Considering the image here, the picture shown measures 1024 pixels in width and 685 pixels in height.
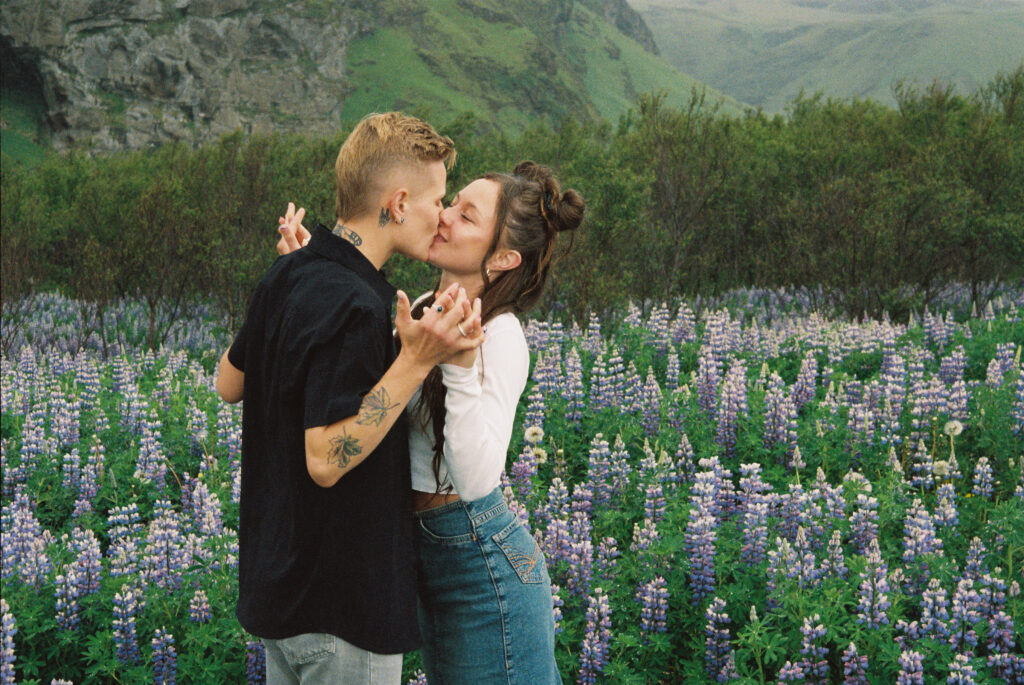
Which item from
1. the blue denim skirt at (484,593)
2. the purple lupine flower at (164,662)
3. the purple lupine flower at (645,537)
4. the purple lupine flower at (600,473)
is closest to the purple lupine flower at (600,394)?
the purple lupine flower at (600,473)

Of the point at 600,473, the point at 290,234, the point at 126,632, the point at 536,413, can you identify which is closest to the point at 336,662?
the point at 290,234

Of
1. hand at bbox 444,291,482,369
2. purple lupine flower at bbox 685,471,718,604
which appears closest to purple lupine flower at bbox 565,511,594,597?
purple lupine flower at bbox 685,471,718,604

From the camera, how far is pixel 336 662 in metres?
2.18

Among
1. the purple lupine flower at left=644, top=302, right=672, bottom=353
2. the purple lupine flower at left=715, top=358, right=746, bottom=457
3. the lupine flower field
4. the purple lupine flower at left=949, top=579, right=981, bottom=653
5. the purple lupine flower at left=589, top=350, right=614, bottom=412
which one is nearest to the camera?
the purple lupine flower at left=949, top=579, right=981, bottom=653

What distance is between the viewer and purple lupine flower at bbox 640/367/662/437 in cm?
617

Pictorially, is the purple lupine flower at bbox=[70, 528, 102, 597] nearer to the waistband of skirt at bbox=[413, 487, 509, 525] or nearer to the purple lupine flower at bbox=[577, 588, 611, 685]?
the purple lupine flower at bbox=[577, 588, 611, 685]

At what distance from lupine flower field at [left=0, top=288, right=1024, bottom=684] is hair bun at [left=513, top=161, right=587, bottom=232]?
6.25 ft

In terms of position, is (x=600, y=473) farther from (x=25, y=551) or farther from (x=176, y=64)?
(x=176, y=64)

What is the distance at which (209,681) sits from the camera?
3.93 meters

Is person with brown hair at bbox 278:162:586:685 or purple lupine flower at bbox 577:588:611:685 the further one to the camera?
purple lupine flower at bbox 577:588:611:685

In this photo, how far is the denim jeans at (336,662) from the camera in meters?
2.18

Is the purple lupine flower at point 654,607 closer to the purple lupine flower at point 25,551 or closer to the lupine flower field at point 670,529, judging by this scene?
the lupine flower field at point 670,529

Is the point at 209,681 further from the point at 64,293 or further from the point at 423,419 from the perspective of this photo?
the point at 64,293

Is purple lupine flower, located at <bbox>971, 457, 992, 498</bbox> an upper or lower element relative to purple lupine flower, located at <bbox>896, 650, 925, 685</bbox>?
upper
